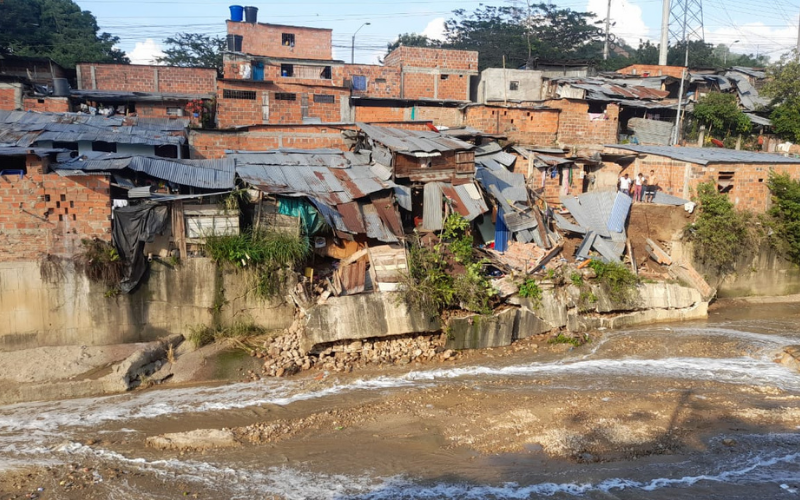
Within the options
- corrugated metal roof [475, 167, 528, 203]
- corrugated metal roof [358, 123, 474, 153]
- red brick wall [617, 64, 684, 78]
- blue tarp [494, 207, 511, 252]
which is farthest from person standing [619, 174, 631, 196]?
red brick wall [617, 64, 684, 78]

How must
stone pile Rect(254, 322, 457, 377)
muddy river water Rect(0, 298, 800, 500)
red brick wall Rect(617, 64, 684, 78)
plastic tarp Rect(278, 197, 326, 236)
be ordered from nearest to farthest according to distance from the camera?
muddy river water Rect(0, 298, 800, 500)
stone pile Rect(254, 322, 457, 377)
plastic tarp Rect(278, 197, 326, 236)
red brick wall Rect(617, 64, 684, 78)

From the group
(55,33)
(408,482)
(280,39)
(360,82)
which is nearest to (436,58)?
(360,82)

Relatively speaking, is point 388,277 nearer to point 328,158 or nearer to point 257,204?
point 257,204

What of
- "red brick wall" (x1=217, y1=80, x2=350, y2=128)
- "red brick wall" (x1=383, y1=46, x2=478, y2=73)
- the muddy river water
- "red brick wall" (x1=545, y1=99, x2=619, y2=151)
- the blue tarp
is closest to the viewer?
the muddy river water

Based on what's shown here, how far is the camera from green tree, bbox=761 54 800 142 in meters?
23.1

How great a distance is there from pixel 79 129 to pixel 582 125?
16.9m

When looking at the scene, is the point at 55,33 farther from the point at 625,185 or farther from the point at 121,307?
the point at 625,185

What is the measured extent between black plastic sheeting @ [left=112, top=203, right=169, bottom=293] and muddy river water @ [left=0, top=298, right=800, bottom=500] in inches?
95.9

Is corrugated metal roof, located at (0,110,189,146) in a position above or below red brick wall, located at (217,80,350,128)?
below

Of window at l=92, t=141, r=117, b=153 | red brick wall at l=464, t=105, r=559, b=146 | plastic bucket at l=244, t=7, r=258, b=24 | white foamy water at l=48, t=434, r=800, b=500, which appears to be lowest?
white foamy water at l=48, t=434, r=800, b=500

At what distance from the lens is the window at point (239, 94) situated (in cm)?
1973

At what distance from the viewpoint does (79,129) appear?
51.6 ft

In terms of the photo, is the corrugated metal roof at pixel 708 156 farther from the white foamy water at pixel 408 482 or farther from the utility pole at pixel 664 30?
the utility pole at pixel 664 30

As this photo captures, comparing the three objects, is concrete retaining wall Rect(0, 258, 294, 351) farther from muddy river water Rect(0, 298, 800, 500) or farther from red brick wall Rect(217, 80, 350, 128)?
red brick wall Rect(217, 80, 350, 128)
